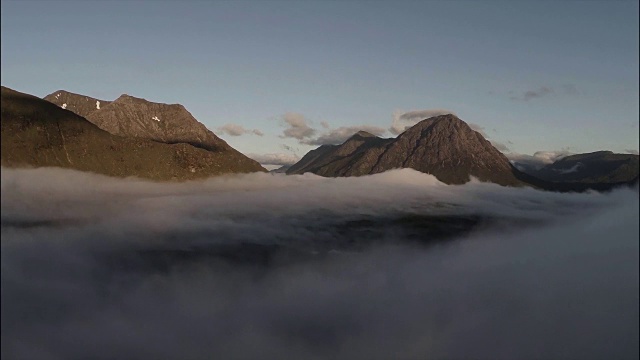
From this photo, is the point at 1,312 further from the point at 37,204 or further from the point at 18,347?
the point at 18,347

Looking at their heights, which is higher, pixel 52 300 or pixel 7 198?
pixel 7 198

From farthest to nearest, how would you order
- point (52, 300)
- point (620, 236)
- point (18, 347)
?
1. point (18, 347)
2. point (52, 300)
3. point (620, 236)

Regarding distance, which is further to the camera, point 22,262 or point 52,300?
point 52,300

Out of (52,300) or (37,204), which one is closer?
(37,204)

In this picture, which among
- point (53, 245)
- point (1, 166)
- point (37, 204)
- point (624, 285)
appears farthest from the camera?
point (53, 245)

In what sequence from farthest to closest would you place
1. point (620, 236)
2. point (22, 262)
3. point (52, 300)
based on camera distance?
point (52, 300)
point (22, 262)
point (620, 236)

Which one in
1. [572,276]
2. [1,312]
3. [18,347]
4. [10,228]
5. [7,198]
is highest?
[7,198]

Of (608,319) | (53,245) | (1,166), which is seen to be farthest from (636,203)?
(608,319)

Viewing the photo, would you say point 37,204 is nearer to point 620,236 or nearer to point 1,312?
point 1,312

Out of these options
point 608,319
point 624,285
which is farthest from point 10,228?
point 608,319
